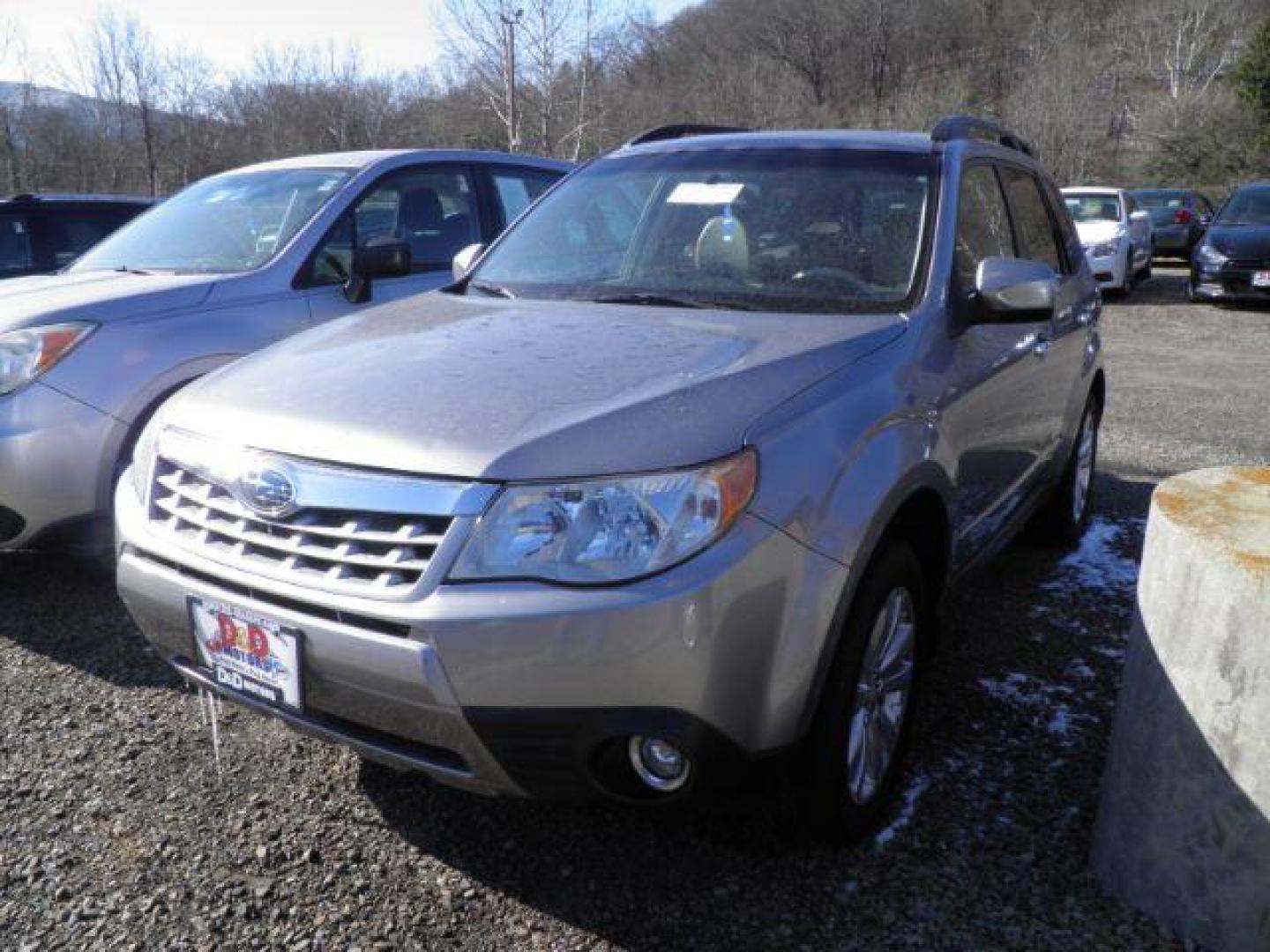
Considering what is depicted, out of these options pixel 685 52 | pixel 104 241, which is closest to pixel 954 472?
pixel 104 241

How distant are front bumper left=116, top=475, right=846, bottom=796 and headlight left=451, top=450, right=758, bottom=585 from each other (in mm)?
32

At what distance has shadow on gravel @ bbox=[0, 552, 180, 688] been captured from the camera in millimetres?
3398

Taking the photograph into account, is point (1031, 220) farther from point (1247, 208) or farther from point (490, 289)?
point (1247, 208)

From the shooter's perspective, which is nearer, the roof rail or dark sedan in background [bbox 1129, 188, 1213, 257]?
the roof rail

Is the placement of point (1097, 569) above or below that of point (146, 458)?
below

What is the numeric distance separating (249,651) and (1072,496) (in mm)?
3612

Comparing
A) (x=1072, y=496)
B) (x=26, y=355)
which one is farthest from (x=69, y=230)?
(x=1072, y=496)

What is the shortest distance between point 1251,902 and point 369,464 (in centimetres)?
188

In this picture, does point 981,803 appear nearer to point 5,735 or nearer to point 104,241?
point 5,735

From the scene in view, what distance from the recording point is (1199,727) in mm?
1938

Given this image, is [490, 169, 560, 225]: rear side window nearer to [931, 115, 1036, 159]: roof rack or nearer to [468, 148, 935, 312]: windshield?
[468, 148, 935, 312]: windshield

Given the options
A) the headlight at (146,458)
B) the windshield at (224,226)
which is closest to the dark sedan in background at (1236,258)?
the windshield at (224,226)

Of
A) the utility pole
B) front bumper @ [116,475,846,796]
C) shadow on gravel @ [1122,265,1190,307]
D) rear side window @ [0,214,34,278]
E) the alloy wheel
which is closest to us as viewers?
front bumper @ [116,475,846,796]

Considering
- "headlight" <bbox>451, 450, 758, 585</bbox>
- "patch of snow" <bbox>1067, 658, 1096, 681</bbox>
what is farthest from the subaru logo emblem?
"patch of snow" <bbox>1067, 658, 1096, 681</bbox>
